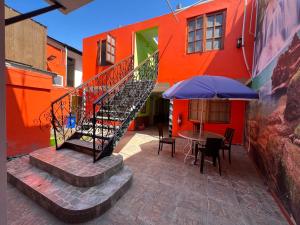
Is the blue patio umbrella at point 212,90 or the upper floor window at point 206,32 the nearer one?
the blue patio umbrella at point 212,90

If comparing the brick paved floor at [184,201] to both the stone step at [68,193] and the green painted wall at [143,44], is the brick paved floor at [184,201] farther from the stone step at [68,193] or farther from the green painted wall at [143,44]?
the green painted wall at [143,44]

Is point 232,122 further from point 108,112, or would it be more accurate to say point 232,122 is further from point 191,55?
point 108,112

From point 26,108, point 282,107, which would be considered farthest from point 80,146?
point 282,107

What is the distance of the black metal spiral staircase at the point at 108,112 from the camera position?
331 cm

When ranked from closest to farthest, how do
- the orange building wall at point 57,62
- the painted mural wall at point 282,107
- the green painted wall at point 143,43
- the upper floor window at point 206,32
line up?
the painted mural wall at point 282,107 → the upper floor window at point 206,32 → the green painted wall at point 143,43 → the orange building wall at point 57,62

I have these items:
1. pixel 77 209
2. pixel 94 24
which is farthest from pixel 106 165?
pixel 94 24

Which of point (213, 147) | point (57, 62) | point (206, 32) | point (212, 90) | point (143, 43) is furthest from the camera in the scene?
point (57, 62)

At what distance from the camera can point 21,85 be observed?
13.5 ft

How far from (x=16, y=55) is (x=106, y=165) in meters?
4.99

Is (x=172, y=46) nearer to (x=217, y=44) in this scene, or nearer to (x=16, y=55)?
(x=217, y=44)

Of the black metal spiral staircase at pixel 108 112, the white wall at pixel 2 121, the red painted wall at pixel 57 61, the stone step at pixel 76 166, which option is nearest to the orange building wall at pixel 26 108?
the black metal spiral staircase at pixel 108 112

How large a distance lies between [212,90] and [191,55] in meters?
3.64

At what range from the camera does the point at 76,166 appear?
279 cm

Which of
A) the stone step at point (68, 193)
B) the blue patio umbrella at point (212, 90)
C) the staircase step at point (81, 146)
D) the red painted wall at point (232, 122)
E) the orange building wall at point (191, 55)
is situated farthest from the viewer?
the red painted wall at point (232, 122)
